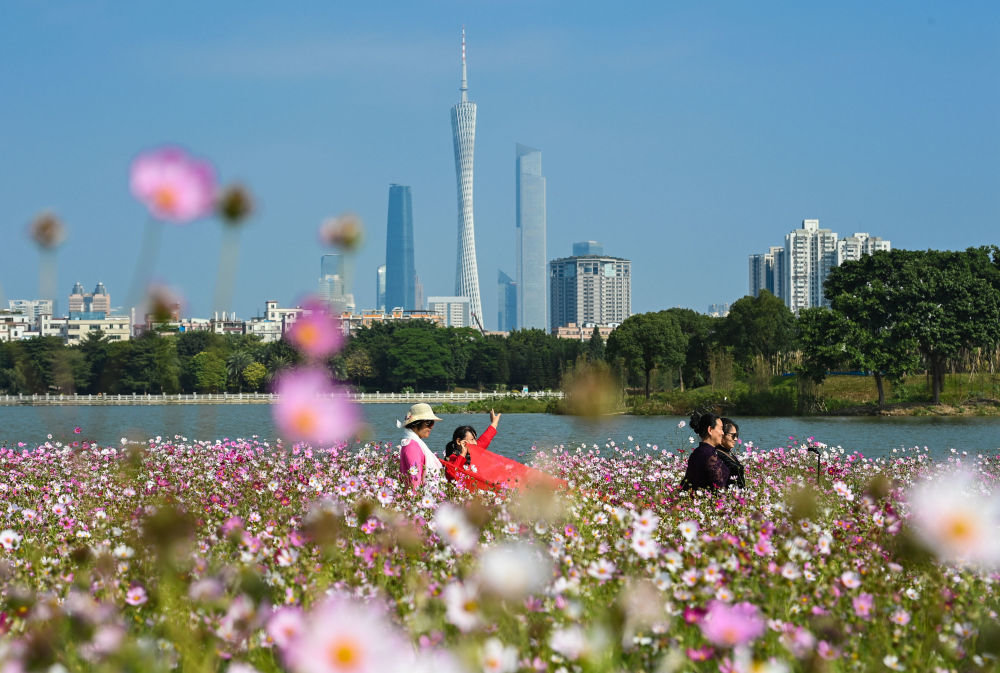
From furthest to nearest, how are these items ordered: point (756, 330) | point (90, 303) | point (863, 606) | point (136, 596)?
point (756, 330)
point (136, 596)
point (863, 606)
point (90, 303)

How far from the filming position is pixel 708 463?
27.6 ft

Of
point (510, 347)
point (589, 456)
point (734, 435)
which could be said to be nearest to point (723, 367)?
point (589, 456)

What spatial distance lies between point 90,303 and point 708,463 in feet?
20.8

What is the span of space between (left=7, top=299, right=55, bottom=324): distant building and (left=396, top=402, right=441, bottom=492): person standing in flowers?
5615mm

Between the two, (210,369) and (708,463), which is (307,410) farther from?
(708,463)

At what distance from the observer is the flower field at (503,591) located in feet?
9.80

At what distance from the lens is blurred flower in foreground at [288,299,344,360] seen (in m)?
1.75

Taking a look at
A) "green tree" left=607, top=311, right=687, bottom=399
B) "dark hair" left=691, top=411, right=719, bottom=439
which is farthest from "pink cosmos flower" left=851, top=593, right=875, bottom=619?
"green tree" left=607, top=311, right=687, bottom=399

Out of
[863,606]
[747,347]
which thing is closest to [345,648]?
[863,606]

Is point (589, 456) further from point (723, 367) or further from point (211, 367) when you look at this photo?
point (723, 367)

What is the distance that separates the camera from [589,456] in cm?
1351

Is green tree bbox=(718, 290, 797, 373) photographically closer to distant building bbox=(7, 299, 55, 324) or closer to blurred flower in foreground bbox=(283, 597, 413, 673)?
distant building bbox=(7, 299, 55, 324)

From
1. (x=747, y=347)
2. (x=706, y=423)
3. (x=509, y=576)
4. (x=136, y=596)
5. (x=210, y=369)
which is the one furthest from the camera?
(x=747, y=347)

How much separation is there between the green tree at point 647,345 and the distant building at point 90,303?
54810mm
